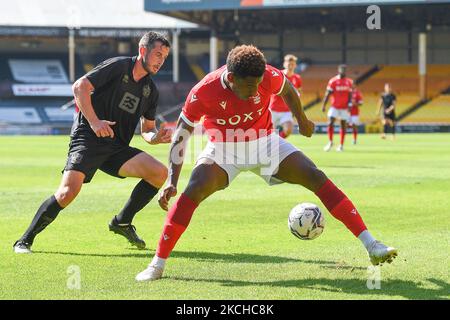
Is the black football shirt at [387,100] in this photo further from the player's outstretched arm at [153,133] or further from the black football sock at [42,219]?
the black football sock at [42,219]

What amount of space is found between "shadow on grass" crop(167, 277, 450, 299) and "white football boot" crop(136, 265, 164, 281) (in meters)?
0.14

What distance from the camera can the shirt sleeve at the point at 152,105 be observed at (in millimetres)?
9216

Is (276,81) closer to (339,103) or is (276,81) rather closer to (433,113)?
(339,103)

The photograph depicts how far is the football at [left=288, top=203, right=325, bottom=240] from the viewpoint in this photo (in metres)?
8.07

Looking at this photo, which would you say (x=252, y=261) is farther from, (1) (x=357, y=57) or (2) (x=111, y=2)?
(2) (x=111, y=2)

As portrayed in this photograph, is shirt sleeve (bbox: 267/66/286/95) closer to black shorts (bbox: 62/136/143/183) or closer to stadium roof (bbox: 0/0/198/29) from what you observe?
black shorts (bbox: 62/136/143/183)

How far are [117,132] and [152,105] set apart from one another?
1.55ft

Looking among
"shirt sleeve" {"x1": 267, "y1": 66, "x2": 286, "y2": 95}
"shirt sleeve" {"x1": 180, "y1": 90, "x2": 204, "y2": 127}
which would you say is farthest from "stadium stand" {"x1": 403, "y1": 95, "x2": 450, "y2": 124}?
"shirt sleeve" {"x1": 180, "y1": 90, "x2": 204, "y2": 127}

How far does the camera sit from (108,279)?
727cm

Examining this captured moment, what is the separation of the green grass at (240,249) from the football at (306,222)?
27 centimetres

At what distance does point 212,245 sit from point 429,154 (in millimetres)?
17199

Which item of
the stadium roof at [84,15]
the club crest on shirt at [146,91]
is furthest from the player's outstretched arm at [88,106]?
the stadium roof at [84,15]

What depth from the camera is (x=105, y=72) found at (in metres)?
8.84
